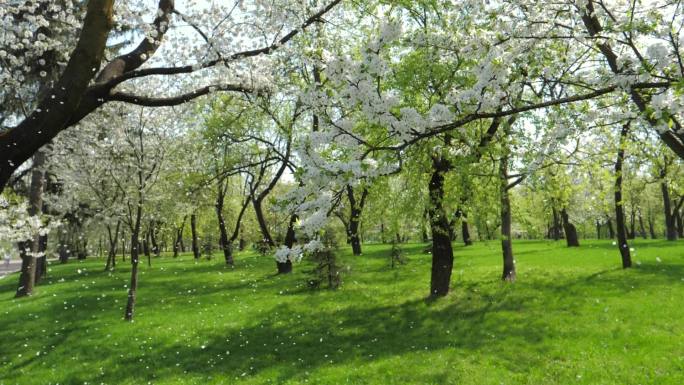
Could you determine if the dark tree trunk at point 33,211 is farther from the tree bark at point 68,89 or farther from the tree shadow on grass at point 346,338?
the tree bark at point 68,89

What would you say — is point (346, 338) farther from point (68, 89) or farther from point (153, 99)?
point (68, 89)

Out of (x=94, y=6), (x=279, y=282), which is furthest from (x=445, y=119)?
(x=279, y=282)

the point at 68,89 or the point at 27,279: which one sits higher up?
the point at 68,89

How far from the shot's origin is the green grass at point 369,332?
10.1 metres

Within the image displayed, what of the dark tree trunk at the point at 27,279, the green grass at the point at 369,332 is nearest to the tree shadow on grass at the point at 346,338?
the green grass at the point at 369,332

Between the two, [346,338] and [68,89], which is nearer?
[68,89]

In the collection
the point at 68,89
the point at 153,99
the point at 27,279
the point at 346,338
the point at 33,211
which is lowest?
the point at 346,338

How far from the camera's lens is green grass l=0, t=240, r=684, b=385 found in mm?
10141

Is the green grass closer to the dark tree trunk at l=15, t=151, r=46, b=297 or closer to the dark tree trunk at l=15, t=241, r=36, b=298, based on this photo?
the dark tree trunk at l=15, t=241, r=36, b=298

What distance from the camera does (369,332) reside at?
44.2 feet

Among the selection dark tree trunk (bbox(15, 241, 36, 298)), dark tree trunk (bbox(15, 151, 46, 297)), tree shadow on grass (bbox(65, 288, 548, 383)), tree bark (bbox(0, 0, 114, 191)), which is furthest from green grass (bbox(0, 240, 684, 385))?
tree bark (bbox(0, 0, 114, 191))

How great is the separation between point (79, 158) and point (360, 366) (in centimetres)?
1619

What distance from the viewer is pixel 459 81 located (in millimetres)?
13703

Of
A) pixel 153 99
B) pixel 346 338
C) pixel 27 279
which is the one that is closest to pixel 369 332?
pixel 346 338
